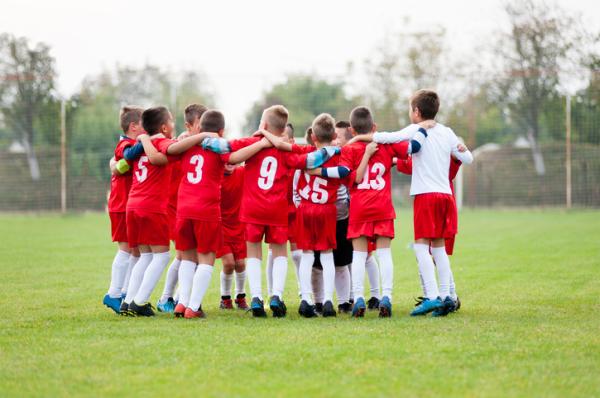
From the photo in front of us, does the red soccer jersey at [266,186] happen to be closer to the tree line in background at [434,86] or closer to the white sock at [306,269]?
the white sock at [306,269]

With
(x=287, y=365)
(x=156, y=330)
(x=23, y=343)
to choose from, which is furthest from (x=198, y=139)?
(x=287, y=365)

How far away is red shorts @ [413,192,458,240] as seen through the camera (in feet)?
25.0

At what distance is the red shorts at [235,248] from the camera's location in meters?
8.49

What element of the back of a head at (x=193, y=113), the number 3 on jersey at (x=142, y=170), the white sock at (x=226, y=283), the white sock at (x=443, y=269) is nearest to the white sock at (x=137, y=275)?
the number 3 on jersey at (x=142, y=170)

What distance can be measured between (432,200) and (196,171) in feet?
6.53

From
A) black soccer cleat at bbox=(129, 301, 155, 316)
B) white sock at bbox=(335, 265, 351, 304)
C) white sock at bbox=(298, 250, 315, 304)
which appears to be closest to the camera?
black soccer cleat at bbox=(129, 301, 155, 316)

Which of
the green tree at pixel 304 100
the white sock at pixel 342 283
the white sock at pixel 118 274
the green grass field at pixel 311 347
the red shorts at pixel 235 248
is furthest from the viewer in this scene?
the green tree at pixel 304 100

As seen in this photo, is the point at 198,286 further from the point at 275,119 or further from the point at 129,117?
the point at 129,117

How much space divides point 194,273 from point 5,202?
23.0 metres

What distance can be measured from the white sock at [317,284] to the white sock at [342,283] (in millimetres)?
150

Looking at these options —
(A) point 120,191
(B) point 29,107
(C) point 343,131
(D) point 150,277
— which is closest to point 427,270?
→ (C) point 343,131

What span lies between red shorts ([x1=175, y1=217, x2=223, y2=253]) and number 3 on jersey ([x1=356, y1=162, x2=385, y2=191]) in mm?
1276

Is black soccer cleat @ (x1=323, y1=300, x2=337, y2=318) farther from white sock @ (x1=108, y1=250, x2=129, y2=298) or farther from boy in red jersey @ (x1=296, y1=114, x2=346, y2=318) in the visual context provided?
white sock @ (x1=108, y1=250, x2=129, y2=298)

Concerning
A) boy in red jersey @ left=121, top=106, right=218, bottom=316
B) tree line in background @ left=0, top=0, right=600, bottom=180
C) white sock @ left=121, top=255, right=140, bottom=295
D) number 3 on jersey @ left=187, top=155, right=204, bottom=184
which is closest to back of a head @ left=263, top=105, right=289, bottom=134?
boy in red jersey @ left=121, top=106, right=218, bottom=316
